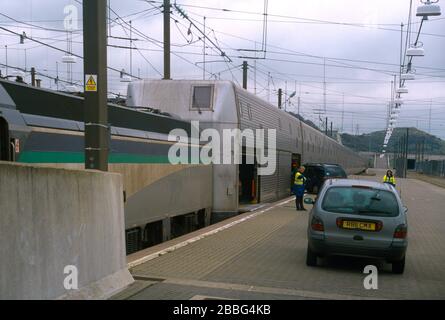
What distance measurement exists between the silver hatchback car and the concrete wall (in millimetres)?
3349

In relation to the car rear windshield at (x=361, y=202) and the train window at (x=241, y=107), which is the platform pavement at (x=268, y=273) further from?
the train window at (x=241, y=107)

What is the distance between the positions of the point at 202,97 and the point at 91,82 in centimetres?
862

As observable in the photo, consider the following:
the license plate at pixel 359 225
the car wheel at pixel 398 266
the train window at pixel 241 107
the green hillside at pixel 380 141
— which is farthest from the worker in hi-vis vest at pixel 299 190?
the green hillside at pixel 380 141

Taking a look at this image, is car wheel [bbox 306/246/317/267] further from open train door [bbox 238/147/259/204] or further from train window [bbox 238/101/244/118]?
open train door [bbox 238/147/259/204]

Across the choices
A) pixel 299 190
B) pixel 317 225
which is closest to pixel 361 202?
pixel 317 225

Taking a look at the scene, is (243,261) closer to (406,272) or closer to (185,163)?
(406,272)

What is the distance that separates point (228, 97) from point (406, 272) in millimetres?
8067

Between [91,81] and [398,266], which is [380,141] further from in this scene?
[91,81]

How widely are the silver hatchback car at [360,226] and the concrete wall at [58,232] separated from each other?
11.0 ft

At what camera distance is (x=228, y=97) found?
15.5 m

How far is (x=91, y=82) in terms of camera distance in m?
6.85

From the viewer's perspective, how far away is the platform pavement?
683cm

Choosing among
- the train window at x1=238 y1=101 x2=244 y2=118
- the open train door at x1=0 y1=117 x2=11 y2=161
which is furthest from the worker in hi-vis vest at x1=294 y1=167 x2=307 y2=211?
the open train door at x1=0 y1=117 x2=11 y2=161
